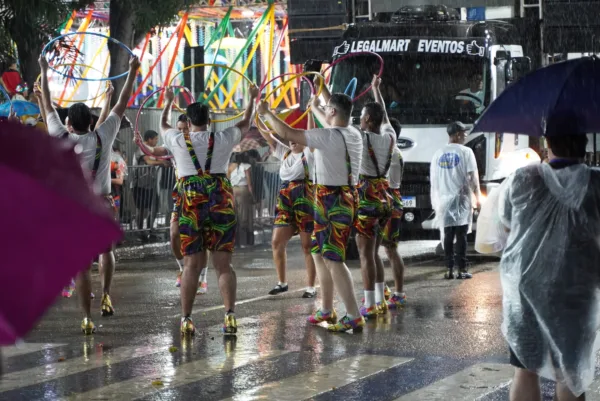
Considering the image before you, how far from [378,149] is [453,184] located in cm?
330

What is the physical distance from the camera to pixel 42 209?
1.85 meters

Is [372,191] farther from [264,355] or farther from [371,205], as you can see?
[264,355]

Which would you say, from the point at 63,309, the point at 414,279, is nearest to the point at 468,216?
the point at 414,279

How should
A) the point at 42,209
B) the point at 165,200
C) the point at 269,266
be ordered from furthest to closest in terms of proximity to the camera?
the point at 165,200 < the point at 269,266 < the point at 42,209

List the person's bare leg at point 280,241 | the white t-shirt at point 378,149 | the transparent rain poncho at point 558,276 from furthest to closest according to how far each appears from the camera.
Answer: the person's bare leg at point 280,241, the white t-shirt at point 378,149, the transparent rain poncho at point 558,276

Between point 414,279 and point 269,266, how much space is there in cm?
268

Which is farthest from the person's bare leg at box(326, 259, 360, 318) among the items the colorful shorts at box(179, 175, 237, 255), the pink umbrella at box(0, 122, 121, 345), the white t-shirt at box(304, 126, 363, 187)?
the pink umbrella at box(0, 122, 121, 345)

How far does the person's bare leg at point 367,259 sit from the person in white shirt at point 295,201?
163cm

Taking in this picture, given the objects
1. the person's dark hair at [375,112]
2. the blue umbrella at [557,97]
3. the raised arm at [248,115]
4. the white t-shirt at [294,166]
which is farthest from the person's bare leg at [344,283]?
the blue umbrella at [557,97]

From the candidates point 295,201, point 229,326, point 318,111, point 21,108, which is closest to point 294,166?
point 295,201

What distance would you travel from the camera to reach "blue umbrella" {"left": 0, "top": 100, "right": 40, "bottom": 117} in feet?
46.3

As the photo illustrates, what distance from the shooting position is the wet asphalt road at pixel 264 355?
7.18 m

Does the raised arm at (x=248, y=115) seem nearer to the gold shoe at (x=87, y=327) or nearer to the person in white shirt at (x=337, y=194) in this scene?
the person in white shirt at (x=337, y=194)

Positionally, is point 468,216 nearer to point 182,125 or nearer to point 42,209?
point 182,125
